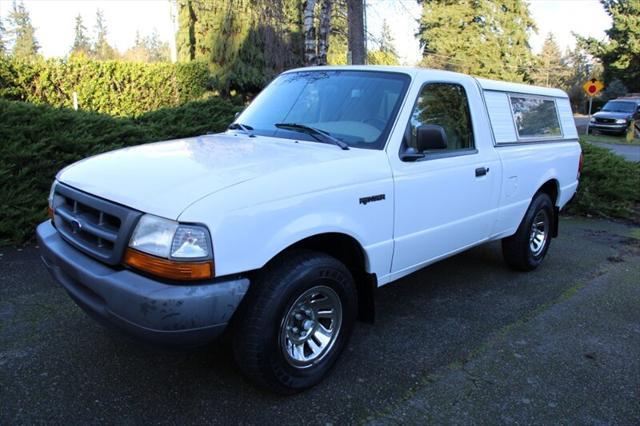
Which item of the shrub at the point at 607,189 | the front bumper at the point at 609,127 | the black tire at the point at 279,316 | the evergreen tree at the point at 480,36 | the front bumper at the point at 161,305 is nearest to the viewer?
the front bumper at the point at 161,305

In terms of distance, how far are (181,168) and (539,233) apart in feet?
13.4

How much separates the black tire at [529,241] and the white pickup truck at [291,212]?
525mm

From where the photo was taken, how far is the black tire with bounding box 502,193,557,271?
5078 millimetres

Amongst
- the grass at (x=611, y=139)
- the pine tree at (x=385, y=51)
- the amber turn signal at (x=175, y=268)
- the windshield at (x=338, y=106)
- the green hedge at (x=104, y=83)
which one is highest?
the pine tree at (x=385, y=51)

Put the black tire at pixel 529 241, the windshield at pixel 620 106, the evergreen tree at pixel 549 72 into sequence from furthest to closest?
the evergreen tree at pixel 549 72
the windshield at pixel 620 106
the black tire at pixel 529 241

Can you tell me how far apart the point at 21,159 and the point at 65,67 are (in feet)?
33.9

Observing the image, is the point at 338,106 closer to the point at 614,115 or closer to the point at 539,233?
the point at 539,233

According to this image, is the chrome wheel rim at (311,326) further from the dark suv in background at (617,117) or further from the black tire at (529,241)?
the dark suv in background at (617,117)

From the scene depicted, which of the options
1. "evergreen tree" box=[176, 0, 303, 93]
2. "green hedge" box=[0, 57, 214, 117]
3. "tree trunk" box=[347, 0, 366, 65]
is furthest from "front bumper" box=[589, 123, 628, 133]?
"tree trunk" box=[347, 0, 366, 65]

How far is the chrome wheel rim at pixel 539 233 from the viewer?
5.36 metres

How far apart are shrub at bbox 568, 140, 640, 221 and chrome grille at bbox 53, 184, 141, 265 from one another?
7678 mm

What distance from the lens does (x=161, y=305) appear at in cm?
242

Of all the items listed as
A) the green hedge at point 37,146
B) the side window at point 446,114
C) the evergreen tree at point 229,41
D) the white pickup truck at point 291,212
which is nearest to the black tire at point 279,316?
the white pickup truck at point 291,212

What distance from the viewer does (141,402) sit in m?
2.91
